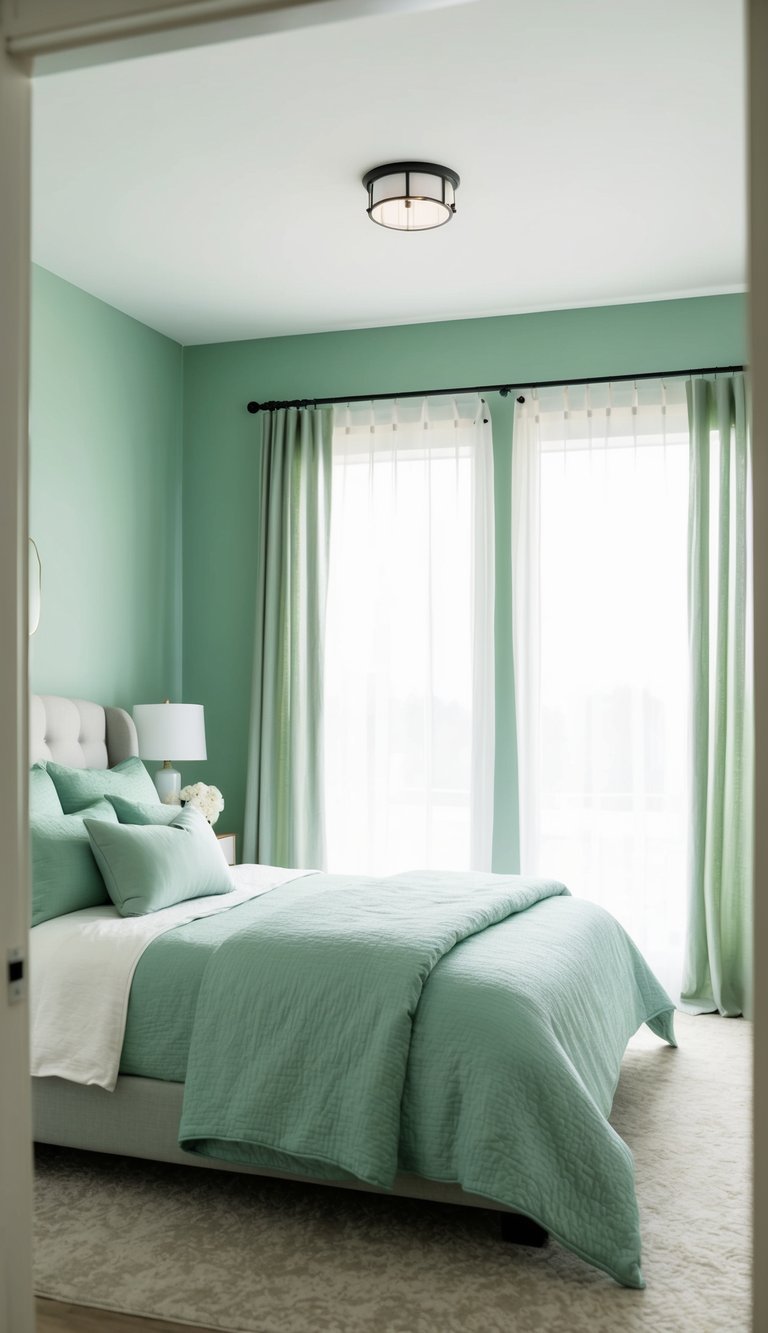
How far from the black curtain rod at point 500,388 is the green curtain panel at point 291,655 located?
0.07m

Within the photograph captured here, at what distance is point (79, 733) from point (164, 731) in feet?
1.26

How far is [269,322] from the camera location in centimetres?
555

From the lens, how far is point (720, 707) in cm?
493

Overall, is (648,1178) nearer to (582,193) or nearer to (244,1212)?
(244,1212)

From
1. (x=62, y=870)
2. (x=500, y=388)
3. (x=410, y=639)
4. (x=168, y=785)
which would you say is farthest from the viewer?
(x=410, y=639)

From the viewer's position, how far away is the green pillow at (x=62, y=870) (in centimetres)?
347

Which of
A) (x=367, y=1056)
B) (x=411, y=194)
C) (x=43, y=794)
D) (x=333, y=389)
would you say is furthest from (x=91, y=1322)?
(x=333, y=389)

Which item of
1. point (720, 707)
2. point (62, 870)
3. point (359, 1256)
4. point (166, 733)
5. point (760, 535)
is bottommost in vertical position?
point (359, 1256)

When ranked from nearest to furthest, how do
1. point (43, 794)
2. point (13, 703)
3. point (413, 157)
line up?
1. point (13, 703)
2. point (413, 157)
3. point (43, 794)

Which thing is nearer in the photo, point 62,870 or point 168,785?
point 62,870

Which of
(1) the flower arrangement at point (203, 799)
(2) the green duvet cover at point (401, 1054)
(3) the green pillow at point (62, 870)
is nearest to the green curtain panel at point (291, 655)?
(1) the flower arrangement at point (203, 799)

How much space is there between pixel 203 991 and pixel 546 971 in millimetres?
891

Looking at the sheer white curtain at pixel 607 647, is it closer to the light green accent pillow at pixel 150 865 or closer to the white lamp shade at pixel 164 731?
the white lamp shade at pixel 164 731

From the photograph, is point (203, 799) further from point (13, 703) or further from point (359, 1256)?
point (13, 703)
